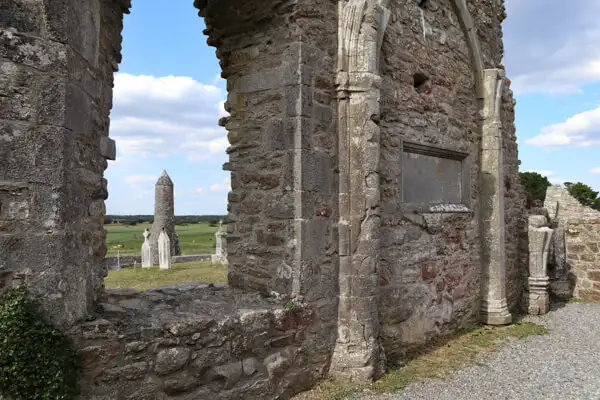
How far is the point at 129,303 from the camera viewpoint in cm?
356

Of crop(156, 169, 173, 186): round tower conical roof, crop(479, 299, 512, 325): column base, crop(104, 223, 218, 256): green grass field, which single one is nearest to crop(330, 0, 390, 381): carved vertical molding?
crop(479, 299, 512, 325): column base

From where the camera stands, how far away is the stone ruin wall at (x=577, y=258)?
8367mm

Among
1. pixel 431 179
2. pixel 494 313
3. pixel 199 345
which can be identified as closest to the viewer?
pixel 199 345

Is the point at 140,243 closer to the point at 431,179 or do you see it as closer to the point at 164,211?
the point at 164,211

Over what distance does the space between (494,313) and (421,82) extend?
3378mm

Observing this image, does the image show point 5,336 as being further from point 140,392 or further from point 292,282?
point 292,282

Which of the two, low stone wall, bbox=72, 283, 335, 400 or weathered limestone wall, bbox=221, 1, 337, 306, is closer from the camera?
low stone wall, bbox=72, 283, 335, 400

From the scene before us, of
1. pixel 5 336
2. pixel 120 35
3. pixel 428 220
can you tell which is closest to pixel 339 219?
pixel 428 220

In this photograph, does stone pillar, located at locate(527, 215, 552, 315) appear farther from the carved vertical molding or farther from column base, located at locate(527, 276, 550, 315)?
the carved vertical molding

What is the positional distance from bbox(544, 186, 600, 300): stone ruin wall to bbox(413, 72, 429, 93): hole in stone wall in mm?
4748

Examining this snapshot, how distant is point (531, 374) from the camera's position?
4.60 metres

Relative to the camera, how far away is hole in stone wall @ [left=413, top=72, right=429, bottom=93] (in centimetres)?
546

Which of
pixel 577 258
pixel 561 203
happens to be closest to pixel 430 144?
pixel 577 258

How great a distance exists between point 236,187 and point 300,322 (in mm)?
1408
